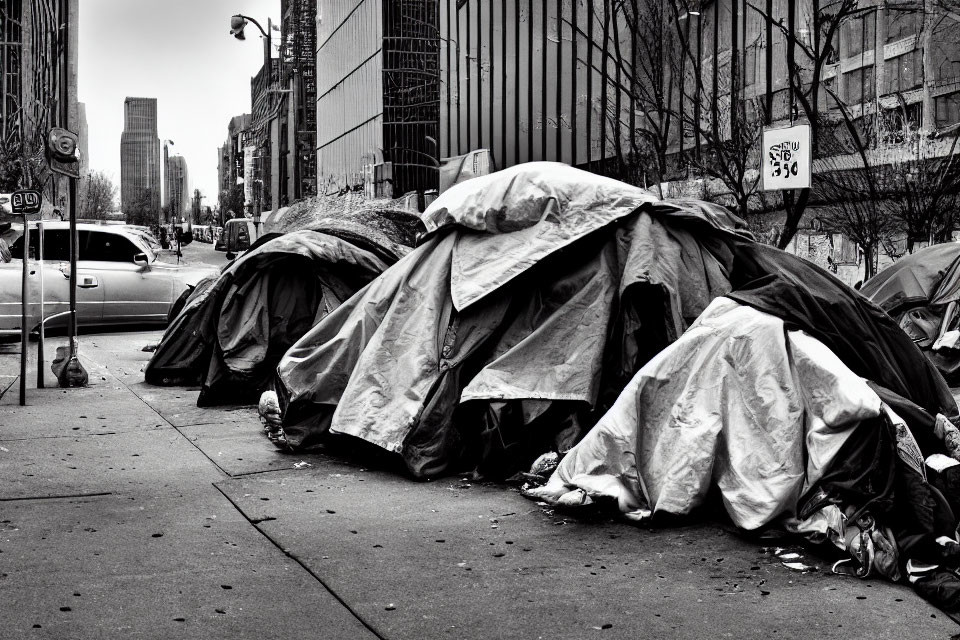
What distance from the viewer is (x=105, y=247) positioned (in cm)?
1736

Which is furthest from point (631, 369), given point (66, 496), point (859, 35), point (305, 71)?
point (305, 71)

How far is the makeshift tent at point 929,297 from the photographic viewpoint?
461 inches

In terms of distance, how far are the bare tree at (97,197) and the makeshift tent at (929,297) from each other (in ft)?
252

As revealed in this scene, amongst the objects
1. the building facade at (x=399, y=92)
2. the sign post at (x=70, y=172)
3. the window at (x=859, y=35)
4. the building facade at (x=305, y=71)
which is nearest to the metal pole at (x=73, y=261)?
the sign post at (x=70, y=172)

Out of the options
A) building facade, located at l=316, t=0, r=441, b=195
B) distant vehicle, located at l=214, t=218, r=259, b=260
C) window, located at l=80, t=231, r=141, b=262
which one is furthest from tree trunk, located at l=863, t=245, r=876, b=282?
distant vehicle, located at l=214, t=218, r=259, b=260

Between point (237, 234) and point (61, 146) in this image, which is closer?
point (61, 146)

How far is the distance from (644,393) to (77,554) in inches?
121

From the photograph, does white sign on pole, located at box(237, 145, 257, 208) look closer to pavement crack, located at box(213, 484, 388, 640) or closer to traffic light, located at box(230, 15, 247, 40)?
traffic light, located at box(230, 15, 247, 40)

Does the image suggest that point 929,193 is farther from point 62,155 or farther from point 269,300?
point 62,155

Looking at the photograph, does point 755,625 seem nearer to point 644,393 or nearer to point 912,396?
point 644,393

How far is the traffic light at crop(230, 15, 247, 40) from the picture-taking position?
3828cm

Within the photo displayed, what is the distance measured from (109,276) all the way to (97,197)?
84.9m

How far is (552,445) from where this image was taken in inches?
271

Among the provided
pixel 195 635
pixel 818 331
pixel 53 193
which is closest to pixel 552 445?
pixel 818 331
